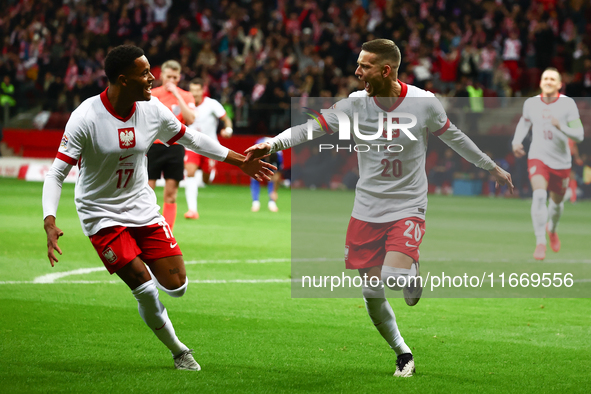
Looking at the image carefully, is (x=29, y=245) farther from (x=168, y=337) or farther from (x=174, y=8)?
(x=174, y=8)

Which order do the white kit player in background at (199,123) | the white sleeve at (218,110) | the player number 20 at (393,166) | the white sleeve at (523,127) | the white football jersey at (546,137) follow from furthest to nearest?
the white sleeve at (218,110) < the white kit player in background at (199,123) < the white football jersey at (546,137) < the white sleeve at (523,127) < the player number 20 at (393,166)

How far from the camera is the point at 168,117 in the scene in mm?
5441

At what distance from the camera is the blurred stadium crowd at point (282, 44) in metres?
23.2

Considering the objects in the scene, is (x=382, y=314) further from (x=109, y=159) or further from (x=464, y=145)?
(x=109, y=159)

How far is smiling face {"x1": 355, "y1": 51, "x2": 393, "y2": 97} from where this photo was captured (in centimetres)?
517

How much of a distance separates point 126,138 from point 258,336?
1.99 metres

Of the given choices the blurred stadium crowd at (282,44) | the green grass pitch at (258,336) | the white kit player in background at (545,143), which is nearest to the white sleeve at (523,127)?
the white kit player in background at (545,143)

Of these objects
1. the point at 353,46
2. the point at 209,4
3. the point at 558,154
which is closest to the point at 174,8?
the point at 209,4

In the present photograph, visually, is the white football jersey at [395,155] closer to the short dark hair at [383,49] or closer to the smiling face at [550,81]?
the short dark hair at [383,49]

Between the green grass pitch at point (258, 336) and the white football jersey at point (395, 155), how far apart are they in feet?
3.45

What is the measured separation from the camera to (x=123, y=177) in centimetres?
524

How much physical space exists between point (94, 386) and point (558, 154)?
774 cm

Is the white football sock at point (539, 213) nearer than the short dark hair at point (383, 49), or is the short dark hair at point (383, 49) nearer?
the short dark hair at point (383, 49)

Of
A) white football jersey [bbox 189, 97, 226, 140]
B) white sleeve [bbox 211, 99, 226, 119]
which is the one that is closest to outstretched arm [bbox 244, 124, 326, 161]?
white sleeve [bbox 211, 99, 226, 119]
